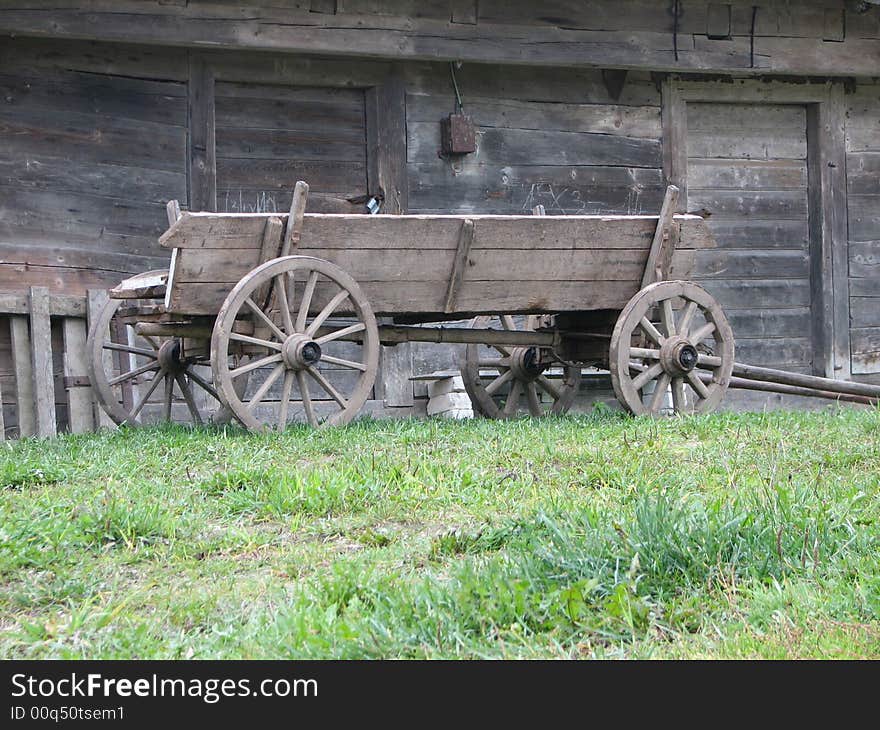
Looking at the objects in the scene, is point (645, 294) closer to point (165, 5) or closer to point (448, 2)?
point (448, 2)

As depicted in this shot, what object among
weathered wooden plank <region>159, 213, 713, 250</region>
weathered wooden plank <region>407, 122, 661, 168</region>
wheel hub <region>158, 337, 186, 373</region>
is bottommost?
wheel hub <region>158, 337, 186, 373</region>

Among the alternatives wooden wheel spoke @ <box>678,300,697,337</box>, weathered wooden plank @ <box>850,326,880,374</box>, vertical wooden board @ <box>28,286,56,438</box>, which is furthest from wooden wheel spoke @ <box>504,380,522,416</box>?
weathered wooden plank @ <box>850,326,880,374</box>

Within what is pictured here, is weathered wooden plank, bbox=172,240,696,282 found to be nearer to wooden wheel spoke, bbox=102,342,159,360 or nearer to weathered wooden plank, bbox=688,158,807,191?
wooden wheel spoke, bbox=102,342,159,360

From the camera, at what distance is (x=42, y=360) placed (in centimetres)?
762

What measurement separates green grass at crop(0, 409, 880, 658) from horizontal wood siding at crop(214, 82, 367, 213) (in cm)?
395

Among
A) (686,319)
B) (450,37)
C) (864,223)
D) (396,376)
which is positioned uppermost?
(450,37)

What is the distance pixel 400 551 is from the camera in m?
3.43

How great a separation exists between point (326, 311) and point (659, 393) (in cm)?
211

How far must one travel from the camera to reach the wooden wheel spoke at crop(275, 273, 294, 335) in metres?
6.11

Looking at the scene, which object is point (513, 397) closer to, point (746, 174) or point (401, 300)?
point (401, 300)

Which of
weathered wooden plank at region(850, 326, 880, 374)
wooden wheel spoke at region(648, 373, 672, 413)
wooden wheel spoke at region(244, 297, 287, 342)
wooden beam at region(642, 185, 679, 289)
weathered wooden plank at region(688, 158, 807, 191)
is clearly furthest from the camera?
weathered wooden plank at region(850, 326, 880, 374)

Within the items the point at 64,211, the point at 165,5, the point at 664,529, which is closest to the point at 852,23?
the point at 165,5

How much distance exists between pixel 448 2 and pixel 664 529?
6.83 m

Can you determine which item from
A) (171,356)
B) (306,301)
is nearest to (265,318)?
(306,301)
